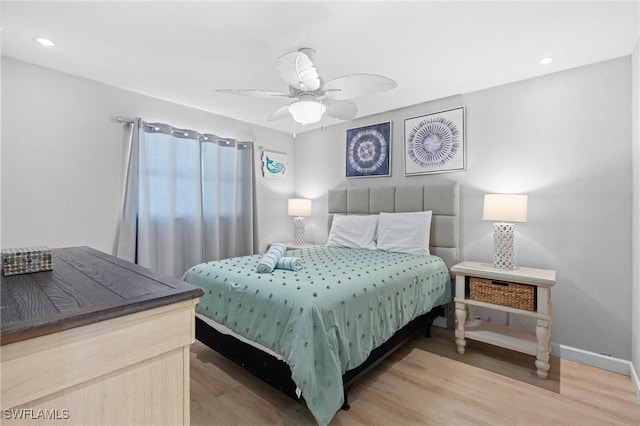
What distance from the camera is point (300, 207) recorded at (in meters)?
4.33

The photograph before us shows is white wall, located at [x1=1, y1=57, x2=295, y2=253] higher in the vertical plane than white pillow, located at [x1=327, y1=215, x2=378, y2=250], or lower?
higher

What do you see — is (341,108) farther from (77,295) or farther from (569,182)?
(77,295)

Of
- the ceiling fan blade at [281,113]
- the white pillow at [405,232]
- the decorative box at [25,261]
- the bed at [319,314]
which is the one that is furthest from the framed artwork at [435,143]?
the decorative box at [25,261]

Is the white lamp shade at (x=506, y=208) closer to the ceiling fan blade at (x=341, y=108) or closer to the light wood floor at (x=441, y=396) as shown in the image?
the light wood floor at (x=441, y=396)

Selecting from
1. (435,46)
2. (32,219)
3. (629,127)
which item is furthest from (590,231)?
(32,219)

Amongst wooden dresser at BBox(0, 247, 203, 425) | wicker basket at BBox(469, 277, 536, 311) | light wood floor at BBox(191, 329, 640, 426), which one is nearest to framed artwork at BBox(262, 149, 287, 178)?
light wood floor at BBox(191, 329, 640, 426)

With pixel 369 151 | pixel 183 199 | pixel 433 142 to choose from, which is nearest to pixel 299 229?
pixel 369 151

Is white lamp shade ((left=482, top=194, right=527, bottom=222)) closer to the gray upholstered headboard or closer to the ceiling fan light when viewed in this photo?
the gray upholstered headboard

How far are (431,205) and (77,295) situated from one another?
10.0ft

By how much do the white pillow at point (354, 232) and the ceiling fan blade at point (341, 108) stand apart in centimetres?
133

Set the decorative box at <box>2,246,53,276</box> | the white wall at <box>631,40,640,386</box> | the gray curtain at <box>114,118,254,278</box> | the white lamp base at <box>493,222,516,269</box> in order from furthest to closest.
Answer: the gray curtain at <box>114,118,254,278</box> < the white lamp base at <box>493,222,516,269</box> < the white wall at <box>631,40,640,386</box> < the decorative box at <box>2,246,53,276</box>

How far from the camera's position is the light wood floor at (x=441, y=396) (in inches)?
67.6

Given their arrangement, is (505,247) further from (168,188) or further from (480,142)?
(168,188)

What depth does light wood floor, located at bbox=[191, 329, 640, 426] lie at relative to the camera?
172 cm
